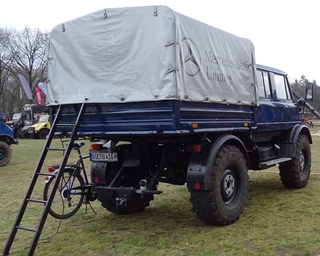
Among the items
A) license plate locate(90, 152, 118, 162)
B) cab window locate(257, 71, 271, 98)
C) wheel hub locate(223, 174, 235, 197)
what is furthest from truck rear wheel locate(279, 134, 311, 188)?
license plate locate(90, 152, 118, 162)

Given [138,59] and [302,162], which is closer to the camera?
[138,59]

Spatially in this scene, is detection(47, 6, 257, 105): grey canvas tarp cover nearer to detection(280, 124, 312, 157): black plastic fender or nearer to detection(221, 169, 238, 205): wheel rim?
detection(221, 169, 238, 205): wheel rim

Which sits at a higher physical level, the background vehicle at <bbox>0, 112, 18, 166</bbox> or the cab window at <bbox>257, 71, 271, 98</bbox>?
the cab window at <bbox>257, 71, 271, 98</bbox>

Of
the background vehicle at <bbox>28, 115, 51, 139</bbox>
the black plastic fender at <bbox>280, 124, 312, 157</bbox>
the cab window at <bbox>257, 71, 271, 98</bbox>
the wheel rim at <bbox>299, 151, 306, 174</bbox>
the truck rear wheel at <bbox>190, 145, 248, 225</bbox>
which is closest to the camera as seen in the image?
the truck rear wheel at <bbox>190, 145, 248, 225</bbox>

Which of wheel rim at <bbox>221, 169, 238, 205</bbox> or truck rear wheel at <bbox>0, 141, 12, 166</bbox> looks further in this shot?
truck rear wheel at <bbox>0, 141, 12, 166</bbox>

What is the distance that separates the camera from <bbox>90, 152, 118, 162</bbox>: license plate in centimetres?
572

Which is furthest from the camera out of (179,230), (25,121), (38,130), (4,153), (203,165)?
(25,121)

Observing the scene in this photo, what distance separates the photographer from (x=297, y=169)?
7695 millimetres

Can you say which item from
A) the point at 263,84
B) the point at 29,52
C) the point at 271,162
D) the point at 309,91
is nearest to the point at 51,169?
the point at 271,162

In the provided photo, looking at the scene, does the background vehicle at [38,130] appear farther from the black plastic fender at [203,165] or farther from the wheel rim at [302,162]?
the black plastic fender at [203,165]

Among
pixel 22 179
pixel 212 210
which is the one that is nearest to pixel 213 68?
pixel 212 210

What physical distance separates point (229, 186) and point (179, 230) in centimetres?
94

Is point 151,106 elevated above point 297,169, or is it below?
above

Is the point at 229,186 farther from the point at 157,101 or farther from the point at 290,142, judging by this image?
the point at 290,142
